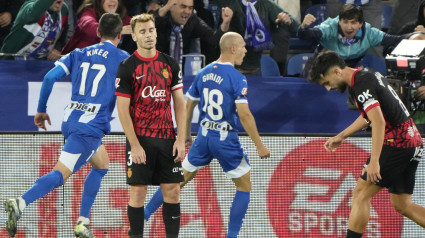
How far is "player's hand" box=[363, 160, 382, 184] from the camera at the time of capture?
24.9ft

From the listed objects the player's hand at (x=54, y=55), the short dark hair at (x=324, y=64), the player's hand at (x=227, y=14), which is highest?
the short dark hair at (x=324, y=64)

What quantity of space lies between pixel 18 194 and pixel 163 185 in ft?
6.95

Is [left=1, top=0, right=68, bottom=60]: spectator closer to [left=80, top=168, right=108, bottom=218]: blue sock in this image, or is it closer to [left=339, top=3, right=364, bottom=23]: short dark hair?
[left=80, top=168, right=108, bottom=218]: blue sock

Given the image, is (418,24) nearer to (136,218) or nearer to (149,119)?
(149,119)

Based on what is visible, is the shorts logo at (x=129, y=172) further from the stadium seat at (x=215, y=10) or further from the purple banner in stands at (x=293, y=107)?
the stadium seat at (x=215, y=10)

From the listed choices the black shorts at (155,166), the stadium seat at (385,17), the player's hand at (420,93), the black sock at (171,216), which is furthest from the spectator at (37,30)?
the stadium seat at (385,17)

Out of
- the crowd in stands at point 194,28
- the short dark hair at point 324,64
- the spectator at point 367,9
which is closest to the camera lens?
the short dark hair at point 324,64

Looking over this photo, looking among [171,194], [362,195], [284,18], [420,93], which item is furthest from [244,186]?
[284,18]

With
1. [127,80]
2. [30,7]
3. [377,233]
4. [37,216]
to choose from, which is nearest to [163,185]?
[127,80]

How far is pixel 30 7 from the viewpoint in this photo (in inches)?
393

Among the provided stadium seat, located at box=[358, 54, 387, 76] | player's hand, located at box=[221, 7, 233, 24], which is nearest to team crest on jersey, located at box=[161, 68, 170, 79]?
player's hand, located at box=[221, 7, 233, 24]

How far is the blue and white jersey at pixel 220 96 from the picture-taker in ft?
28.2

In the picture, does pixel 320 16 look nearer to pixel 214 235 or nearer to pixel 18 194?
pixel 214 235

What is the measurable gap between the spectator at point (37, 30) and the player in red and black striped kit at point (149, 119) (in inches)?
99.0
